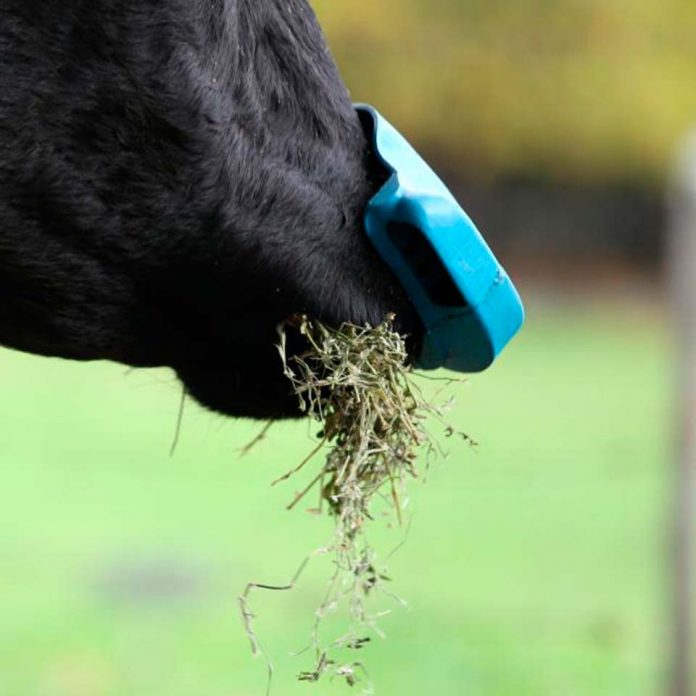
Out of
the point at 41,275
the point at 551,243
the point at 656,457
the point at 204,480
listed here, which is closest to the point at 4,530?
the point at 204,480

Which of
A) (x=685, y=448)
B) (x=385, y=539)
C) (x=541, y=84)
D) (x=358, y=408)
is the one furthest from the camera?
(x=541, y=84)

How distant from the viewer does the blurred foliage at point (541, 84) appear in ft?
76.3

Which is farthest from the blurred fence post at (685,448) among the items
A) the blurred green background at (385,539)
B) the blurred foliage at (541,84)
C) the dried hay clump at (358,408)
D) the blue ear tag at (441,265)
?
the blurred foliage at (541,84)

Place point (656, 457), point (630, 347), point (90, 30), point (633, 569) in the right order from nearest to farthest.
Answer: point (90, 30), point (633, 569), point (656, 457), point (630, 347)

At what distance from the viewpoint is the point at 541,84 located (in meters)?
24.1

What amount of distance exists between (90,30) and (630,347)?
15.7m

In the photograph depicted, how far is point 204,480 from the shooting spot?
30.6 ft

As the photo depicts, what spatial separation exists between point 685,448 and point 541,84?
19.9 metres

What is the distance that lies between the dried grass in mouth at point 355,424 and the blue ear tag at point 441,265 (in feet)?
0.24

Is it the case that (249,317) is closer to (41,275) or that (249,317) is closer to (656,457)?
(41,275)

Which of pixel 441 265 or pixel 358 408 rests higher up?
pixel 441 265

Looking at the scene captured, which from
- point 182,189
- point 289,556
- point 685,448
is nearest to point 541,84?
point 289,556

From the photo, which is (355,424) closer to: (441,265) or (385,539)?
(441,265)

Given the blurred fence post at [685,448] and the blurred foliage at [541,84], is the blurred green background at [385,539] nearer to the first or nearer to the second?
the blurred fence post at [685,448]
